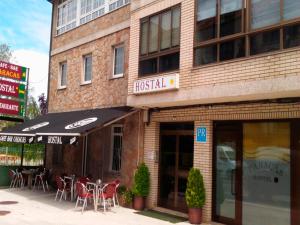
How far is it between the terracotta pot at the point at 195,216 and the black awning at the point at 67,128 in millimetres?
3903

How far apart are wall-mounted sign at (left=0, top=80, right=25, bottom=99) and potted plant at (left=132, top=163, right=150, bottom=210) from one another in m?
9.78

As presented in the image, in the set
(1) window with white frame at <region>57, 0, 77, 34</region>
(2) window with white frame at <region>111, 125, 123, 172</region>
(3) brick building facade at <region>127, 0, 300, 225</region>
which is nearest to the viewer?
(3) brick building facade at <region>127, 0, 300, 225</region>

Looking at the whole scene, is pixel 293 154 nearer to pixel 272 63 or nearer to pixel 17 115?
pixel 272 63

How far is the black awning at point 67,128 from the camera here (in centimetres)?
1253

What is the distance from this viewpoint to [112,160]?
50.3ft

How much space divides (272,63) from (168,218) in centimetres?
557

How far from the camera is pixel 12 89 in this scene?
65.5ft

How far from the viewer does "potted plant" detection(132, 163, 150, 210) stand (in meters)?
13.0

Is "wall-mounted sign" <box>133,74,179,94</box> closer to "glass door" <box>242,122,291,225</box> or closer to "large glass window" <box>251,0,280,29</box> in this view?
"glass door" <box>242,122,291,225</box>

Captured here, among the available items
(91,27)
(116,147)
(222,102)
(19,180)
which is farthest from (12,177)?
(222,102)

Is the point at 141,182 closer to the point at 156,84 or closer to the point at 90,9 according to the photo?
the point at 156,84

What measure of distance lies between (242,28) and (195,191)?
4.56 meters

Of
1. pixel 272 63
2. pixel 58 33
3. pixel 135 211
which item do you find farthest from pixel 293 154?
pixel 58 33

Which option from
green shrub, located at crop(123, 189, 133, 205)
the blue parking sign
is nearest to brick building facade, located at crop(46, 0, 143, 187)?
green shrub, located at crop(123, 189, 133, 205)
